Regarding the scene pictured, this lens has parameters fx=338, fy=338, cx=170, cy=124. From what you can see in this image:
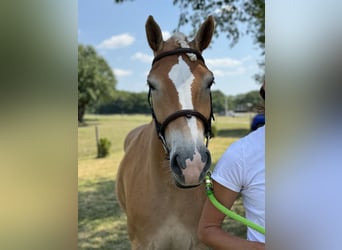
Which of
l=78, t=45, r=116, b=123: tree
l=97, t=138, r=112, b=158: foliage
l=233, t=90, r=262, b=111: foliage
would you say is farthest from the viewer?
l=78, t=45, r=116, b=123: tree

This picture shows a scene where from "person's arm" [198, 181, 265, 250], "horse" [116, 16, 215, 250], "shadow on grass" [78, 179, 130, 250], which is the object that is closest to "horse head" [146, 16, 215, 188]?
"horse" [116, 16, 215, 250]

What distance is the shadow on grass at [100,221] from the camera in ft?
13.4

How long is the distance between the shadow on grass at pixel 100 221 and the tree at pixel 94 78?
16035 mm

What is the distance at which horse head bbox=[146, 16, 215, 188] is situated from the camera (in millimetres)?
1543

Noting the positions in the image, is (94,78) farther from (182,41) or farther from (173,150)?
(173,150)

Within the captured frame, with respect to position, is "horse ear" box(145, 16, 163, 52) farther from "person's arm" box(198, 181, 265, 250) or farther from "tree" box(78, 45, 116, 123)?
"tree" box(78, 45, 116, 123)

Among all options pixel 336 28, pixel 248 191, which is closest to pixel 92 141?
pixel 248 191

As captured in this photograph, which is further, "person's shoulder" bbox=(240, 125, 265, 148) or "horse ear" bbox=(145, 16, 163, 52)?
"horse ear" bbox=(145, 16, 163, 52)

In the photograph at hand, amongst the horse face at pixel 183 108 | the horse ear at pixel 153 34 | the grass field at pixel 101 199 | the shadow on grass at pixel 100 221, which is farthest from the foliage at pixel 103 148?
the horse face at pixel 183 108

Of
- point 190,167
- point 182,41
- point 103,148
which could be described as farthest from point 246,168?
point 103,148

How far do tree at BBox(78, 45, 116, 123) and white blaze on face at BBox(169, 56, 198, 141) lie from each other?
67.4 feet

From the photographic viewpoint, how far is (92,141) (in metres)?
13.2

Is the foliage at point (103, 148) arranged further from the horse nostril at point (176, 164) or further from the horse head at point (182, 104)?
the horse nostril at point (176, 164)

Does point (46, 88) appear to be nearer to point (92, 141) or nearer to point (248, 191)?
point (248, 191)
